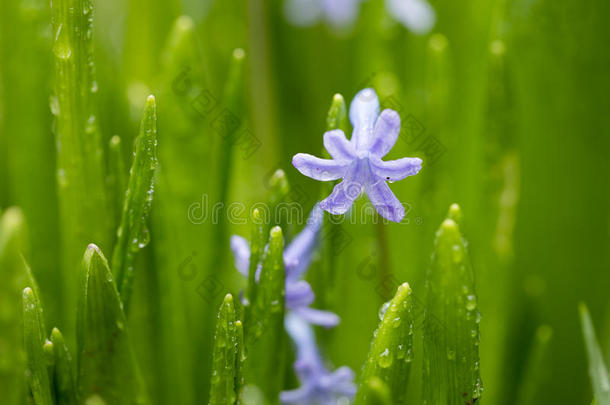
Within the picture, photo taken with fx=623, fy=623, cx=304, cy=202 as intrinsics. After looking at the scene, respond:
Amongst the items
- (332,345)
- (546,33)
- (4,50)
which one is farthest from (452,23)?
(4,50)

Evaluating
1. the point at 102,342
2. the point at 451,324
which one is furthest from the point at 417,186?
the point at 102,342

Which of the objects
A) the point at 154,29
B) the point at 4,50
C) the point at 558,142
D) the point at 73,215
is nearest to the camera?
the point at 73,215

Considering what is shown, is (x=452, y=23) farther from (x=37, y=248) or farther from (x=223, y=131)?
(x=37, y=248)

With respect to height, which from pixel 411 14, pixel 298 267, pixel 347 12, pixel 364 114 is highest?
pixel 347 12

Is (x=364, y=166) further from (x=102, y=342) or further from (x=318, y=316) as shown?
(x=102, y=342)

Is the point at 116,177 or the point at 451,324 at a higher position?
the point at 116,177

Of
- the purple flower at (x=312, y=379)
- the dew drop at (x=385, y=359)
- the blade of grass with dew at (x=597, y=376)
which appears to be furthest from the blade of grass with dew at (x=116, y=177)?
the blade of grass with dew at (x=597, y=376)

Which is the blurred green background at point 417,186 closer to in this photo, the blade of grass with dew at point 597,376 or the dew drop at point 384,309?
the dew drop at point 384,309
